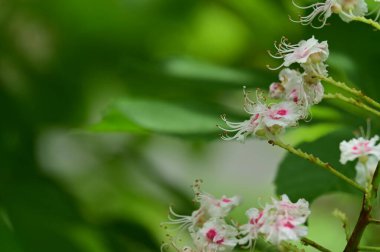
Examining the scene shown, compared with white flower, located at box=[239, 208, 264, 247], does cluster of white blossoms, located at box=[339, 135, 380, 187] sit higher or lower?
higher

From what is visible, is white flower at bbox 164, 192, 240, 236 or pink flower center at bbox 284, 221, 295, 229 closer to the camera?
pink flower center at bbox 284, 221, 295, 229

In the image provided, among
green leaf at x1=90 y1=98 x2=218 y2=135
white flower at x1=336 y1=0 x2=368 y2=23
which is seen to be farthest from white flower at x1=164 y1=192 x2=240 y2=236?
green leaf at x1=90 y1=98 x2=218 y2=135

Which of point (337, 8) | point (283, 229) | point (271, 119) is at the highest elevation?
point (337, 8)

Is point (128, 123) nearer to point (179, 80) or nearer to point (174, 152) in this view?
point (179, 80)

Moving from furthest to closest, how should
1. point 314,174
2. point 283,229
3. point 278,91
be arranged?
point 314,174
point 278,91
point 283,229

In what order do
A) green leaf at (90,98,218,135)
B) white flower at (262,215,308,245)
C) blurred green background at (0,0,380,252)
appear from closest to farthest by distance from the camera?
white flower at (262,215,308,245) < green leaf at (90,98,218,135) < blurred green background at (0,0,380,252)

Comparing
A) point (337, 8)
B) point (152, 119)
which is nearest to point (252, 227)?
point (337, 8)

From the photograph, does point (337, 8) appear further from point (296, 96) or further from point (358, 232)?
point (358, 232)

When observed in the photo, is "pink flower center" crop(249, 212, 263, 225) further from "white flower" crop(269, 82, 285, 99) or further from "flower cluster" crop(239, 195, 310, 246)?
"white flower" crop(269, 82, 285, 99)
